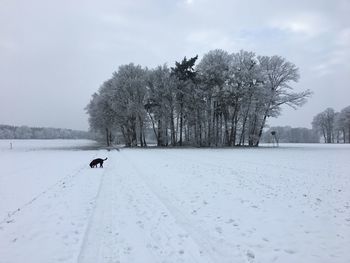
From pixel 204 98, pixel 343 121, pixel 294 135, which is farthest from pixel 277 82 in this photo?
pixel 294 135

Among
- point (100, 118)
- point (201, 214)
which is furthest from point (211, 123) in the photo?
point (201, 214)

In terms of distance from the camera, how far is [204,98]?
52.4 meters

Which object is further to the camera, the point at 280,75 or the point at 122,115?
the point at 122,115

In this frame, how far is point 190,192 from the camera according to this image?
11.5 metres

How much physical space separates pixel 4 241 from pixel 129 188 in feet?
20.8

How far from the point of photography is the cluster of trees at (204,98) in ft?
162

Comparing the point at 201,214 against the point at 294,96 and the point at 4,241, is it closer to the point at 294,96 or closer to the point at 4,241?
the point at 4,241

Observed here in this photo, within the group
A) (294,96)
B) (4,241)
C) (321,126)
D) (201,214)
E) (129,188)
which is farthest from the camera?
(321,126)

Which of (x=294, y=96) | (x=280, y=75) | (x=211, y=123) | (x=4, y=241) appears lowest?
(x=4, y=241)

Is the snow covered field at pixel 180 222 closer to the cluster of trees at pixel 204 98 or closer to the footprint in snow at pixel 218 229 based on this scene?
the footprint in snow at pixel 218 229

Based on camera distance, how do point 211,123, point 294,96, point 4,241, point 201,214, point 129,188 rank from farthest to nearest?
point 211,123 → point 294,96 → point 129,188 → point 201,214 → point 4,241

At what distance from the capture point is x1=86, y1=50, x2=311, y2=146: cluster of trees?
49.3m

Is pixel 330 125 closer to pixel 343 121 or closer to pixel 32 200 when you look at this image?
pixel 343 121

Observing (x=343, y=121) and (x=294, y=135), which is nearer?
(x=343, y=121)
